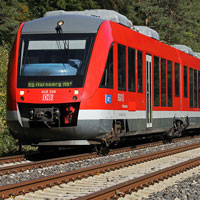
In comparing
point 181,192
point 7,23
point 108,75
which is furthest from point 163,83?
point 7,23

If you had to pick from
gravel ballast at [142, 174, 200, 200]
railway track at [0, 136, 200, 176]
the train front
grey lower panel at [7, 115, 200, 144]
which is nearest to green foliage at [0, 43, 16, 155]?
railway track at [0, 136, 200, 176]

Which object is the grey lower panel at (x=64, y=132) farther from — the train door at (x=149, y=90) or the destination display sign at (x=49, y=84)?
the train door at (x=149, y=90)

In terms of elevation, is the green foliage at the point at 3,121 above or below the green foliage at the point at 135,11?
below

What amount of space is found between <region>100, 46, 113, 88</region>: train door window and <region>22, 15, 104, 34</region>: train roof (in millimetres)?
735

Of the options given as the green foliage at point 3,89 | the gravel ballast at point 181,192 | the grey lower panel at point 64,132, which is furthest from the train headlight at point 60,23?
the green foliage at point 3,89

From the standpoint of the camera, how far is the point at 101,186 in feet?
27.1

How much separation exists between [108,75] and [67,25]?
1522mm

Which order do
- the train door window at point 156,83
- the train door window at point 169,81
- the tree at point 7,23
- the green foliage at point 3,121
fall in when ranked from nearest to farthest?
1. the green foliage at point 3,121
2. the train door window at point 156,83
3. the train door window at point 169,81
4. the tree at point 7,23

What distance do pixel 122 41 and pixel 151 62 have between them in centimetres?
244

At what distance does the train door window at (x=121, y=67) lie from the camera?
12703 mm

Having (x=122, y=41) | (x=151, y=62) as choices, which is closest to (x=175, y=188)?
(x=122, y=41)

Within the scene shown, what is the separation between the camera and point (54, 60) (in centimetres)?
1164

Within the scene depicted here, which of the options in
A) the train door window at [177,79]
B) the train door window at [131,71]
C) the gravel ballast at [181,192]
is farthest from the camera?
the train door window at [177,79]

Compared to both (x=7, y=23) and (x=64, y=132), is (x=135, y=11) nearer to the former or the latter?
(x=7, y=23)
